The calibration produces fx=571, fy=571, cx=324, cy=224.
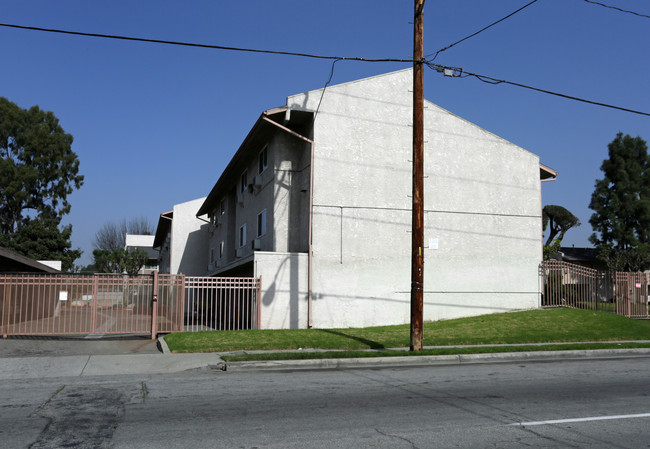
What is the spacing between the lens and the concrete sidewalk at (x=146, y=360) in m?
11.5

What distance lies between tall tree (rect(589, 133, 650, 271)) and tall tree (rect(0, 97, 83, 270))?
4339cm

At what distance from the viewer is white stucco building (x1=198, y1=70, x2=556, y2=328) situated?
63.0ft

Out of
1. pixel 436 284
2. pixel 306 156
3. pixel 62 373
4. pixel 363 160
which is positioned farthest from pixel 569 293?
pixel 62 373

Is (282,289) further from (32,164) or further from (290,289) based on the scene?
(32,164)

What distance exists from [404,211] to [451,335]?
5.44 metres

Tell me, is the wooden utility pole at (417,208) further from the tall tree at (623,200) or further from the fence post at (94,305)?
the tall tree at (623,200)

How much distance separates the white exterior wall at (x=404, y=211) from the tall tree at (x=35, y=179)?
125 ft

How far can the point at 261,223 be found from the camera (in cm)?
2278

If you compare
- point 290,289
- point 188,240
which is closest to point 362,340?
point 290,289

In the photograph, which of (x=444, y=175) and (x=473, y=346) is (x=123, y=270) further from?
(x=473, y=346)

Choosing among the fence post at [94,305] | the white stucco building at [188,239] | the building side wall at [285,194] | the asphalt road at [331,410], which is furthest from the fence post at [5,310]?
the white stucco building at [188,239]

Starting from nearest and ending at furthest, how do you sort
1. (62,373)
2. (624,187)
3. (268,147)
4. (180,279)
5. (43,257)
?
(62,373) < (180,279) < (268,147) < (624,187) < (43,257)

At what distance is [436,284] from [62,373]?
13.3 meters

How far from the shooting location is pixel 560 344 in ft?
49.9
